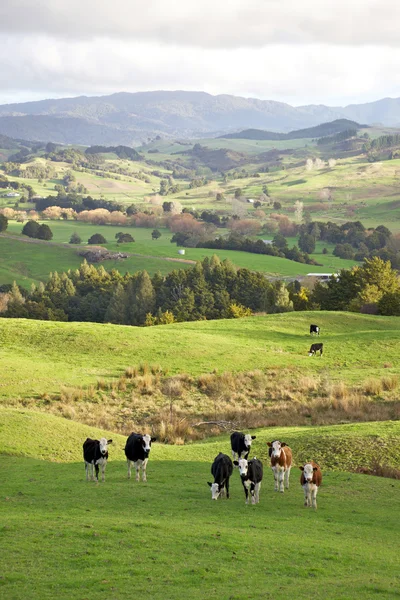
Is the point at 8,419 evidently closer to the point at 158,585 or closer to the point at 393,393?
the point at 158,585

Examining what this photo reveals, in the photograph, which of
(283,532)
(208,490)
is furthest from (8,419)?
(283,532)

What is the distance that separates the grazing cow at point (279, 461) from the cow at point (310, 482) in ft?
5.29

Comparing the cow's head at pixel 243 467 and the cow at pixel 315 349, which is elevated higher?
the cow's head at pixel 243 467

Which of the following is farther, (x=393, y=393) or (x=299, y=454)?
(x=393, y=393)

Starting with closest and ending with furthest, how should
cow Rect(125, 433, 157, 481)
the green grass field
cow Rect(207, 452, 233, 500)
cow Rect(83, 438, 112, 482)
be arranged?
cow Rect(207, 452, 233, 500) < cow Rect(83, 438, 112, 482) < cow Rect(125, 433, 157, 481) < the green grass field

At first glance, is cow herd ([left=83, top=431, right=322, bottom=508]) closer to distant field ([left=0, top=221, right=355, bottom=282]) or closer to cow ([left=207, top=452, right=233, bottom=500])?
cow ([left=207, top=452, right=233, bottom=500])

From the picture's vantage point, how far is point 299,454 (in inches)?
1159

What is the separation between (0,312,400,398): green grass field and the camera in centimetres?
4706

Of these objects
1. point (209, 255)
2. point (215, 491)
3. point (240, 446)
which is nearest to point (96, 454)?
point (215, 491)

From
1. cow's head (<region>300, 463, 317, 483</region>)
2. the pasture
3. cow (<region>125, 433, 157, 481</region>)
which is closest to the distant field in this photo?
the pasture

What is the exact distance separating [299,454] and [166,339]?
28233 mm

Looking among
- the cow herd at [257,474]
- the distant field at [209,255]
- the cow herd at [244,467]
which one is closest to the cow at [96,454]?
the cow herd at [244,467]

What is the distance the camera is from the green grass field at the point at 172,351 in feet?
154

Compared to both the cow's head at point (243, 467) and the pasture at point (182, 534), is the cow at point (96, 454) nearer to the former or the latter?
the pasture at point (182, 534)
